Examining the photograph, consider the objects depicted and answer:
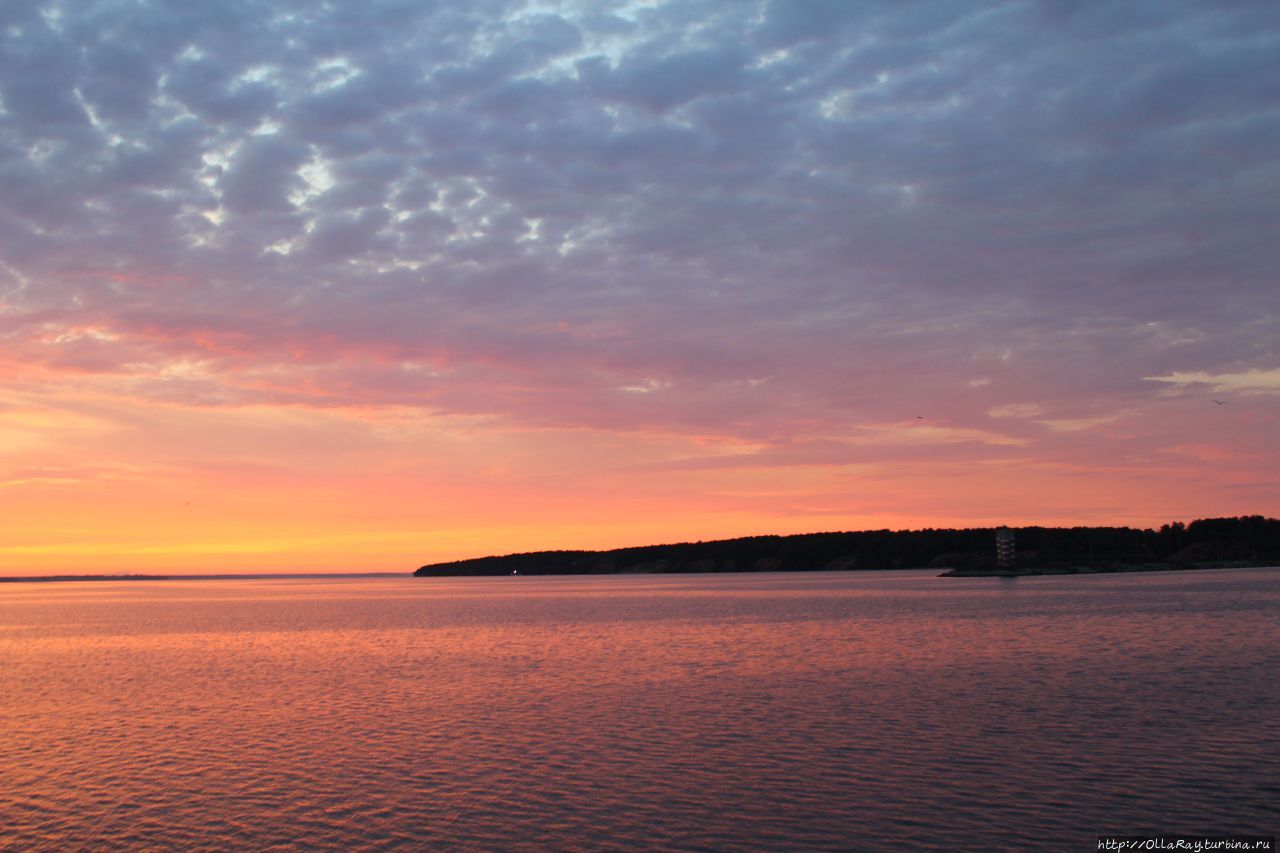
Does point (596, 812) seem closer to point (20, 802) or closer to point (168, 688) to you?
point (20, 802)

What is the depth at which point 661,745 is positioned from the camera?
32.1m

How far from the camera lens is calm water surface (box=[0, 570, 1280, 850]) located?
2295 cm

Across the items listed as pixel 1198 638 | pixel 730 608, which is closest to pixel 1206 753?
pixel 1198 638

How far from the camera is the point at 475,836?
22.6 m

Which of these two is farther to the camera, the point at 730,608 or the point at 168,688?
the point at 730,608

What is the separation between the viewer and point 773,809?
24016mm

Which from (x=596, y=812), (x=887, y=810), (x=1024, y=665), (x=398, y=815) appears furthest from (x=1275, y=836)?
(x=1024, y=665)

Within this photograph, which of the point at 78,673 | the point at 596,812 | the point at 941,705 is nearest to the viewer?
the point at 596,812

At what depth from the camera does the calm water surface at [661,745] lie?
22953mm

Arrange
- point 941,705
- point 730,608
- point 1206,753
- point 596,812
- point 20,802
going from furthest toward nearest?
point 730,608
point 941,705
point 1206,753
point 20,802
point 596,812

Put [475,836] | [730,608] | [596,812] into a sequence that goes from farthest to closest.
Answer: [730,608] < [596,812] < [475,836]

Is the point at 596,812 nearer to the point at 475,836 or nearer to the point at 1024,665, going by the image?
the point at 475,836

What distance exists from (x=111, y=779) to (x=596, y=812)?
15.9 metres

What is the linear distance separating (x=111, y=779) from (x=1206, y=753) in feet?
110
